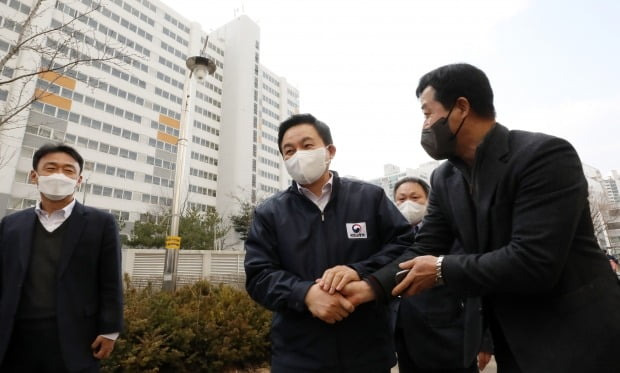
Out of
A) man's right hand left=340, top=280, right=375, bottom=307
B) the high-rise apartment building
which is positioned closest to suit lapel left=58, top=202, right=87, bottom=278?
man's right hand left=340, top=280, right=375, bottom=307

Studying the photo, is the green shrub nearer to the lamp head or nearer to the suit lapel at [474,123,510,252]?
the suit lapel at [474,123,510,252]

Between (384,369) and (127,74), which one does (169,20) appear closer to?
(127,74)

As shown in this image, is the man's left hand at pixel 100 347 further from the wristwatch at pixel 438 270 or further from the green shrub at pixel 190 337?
the wristwatch at pixel 438 270

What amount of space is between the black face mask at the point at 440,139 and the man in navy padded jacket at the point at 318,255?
1.78 feet

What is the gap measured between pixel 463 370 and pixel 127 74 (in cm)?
4683

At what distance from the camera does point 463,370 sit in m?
2.19

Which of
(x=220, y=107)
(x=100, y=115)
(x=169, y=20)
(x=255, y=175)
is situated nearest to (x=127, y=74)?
(x=100, y=115)

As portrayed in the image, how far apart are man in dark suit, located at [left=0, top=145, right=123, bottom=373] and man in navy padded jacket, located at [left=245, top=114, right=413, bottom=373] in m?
1.33

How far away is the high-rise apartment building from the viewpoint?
30.5m

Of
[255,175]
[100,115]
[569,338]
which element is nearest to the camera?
[569,338]

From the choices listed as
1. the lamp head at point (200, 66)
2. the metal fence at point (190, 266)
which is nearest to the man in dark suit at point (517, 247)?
the lamp head at point (200, 66)

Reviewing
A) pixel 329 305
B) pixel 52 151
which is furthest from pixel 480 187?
pixel 52 151

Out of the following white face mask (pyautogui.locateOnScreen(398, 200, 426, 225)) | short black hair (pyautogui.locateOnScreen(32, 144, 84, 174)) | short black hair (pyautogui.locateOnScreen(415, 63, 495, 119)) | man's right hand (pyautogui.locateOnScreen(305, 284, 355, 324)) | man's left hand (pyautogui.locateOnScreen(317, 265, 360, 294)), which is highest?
short black hair (pyautogui.locateOnScreen(32, 144, 84, 174))

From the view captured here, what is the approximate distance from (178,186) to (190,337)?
4.53m
